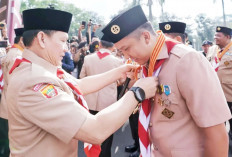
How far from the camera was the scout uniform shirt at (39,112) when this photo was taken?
1.36 metres

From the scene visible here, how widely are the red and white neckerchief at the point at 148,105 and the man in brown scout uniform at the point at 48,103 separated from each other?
0.34 feet

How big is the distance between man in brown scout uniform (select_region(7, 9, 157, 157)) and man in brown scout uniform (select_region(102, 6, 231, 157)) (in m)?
0.16

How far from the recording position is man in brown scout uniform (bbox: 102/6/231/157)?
1405 millimetres

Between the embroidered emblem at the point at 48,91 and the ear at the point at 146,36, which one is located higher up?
the ear at the point at 146,36

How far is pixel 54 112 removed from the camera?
4.43ft

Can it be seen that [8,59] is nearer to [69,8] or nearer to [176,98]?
[176,98]

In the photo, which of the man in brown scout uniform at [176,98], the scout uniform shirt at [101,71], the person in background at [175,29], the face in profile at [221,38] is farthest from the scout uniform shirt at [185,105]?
the face in profile at [221,38]

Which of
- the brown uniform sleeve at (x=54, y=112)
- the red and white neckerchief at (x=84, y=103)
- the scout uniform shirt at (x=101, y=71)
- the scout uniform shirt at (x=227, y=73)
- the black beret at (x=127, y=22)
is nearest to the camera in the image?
the brown uniform sleeve at (x=54, y=112)

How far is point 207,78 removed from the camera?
1.40 m

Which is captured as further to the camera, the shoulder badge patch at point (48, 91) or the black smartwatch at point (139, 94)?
the black smartwatch at point (139, 94)

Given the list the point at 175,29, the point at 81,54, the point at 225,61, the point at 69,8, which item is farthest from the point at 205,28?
the point at 175,29

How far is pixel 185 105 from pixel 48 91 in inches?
34.7

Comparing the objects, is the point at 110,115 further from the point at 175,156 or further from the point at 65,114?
the point at 175,156

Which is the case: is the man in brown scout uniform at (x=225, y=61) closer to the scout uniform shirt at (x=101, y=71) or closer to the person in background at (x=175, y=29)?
the person in background at (x=175, y=29)
